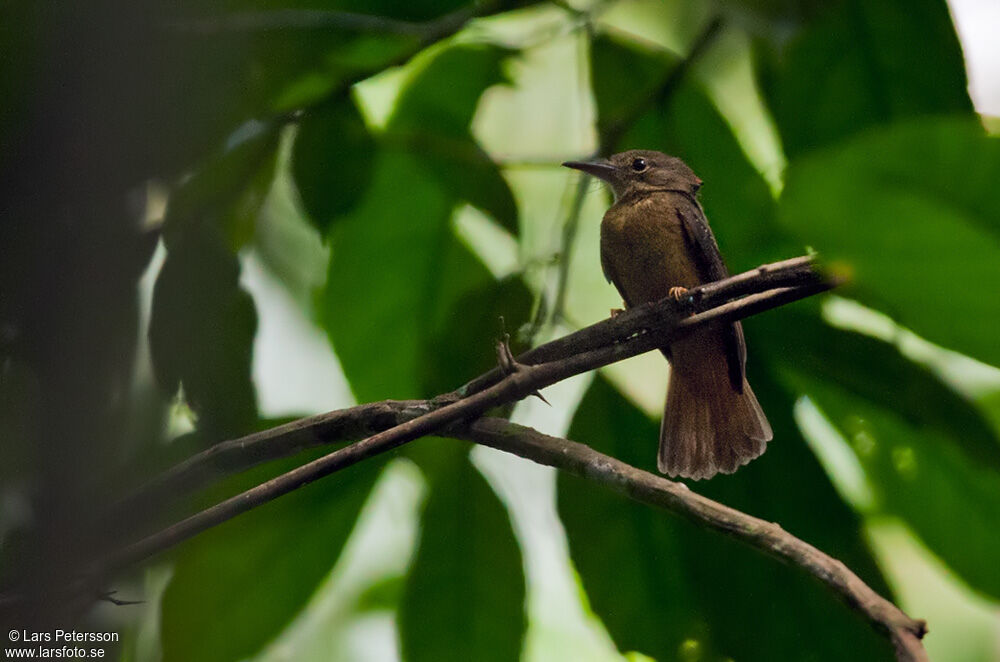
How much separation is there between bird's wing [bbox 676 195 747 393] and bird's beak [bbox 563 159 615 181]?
26 cm

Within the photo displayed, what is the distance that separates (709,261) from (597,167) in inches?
19.1

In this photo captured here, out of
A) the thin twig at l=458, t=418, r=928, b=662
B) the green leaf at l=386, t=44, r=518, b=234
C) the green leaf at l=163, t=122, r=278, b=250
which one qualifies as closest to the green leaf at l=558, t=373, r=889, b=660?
the thin twig at l=458, t=418, r=928, b=662

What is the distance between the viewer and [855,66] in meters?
2.17

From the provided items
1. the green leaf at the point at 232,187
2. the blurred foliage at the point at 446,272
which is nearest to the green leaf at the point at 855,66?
the blurred foliage at the point at 446,272

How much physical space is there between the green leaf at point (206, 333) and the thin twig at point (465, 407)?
0.42 m

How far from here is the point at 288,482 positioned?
1.51m

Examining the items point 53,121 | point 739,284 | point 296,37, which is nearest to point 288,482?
point 53,121

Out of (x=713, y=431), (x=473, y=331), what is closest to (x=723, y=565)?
(x=713, y=431)

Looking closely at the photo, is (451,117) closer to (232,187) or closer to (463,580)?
(232,187)

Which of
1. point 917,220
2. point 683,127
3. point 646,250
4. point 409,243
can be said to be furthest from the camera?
point 646,250

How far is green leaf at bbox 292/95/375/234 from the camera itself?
2.34m

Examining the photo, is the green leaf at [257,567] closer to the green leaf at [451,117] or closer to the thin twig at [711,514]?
the thin twig at [711,514]

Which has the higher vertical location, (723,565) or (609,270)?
(609,270)

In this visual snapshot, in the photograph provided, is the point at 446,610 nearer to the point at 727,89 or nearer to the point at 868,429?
the point at 868,429
